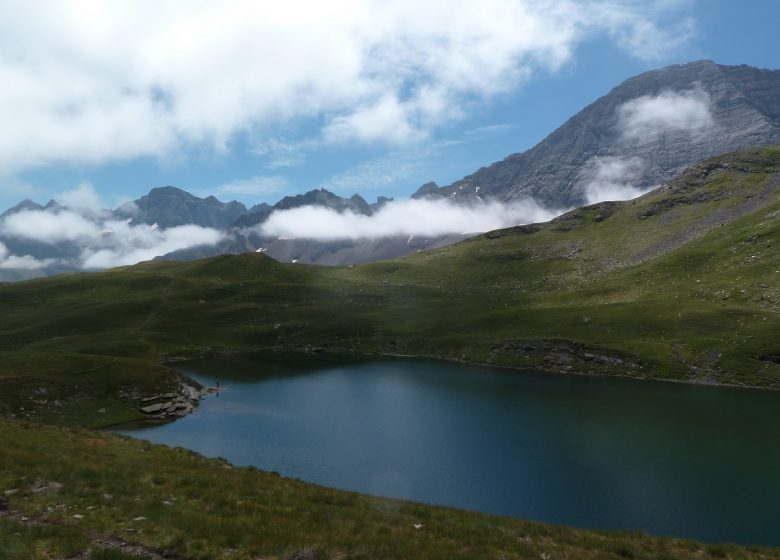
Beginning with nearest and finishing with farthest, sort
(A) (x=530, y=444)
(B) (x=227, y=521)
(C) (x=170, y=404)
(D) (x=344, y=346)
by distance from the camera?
1. (B) (x=227, y=521)
2. (A) (x=530, y=444)
3. (C) (x=170, y=404)
4. (D) (x=344, y=346)

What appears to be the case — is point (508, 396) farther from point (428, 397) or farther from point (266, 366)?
point (266, 366)

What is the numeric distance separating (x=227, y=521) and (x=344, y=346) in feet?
430

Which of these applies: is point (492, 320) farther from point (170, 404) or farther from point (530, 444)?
point (170, 404)

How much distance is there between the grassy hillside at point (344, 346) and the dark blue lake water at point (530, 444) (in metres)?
15.2

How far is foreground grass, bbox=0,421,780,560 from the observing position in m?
17.6

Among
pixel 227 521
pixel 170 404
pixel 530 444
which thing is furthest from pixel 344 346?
pixel 227 521

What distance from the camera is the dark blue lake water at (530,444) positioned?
147 ft

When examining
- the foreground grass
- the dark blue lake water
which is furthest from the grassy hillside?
the dark blue lake water

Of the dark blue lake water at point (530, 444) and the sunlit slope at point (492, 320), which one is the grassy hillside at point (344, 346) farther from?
the dark blue lake water at point (530, 444)

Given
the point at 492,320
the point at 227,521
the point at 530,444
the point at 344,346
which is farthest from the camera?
the point at 492,320

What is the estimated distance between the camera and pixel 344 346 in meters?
151

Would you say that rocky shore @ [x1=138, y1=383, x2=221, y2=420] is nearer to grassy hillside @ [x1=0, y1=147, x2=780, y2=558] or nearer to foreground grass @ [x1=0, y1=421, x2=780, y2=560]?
grassy hillside @ [x1=0, y1=147, x2=780, y2=558]

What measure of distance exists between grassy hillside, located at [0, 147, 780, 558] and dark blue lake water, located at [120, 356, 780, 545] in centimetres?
1525

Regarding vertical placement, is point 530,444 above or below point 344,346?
above
